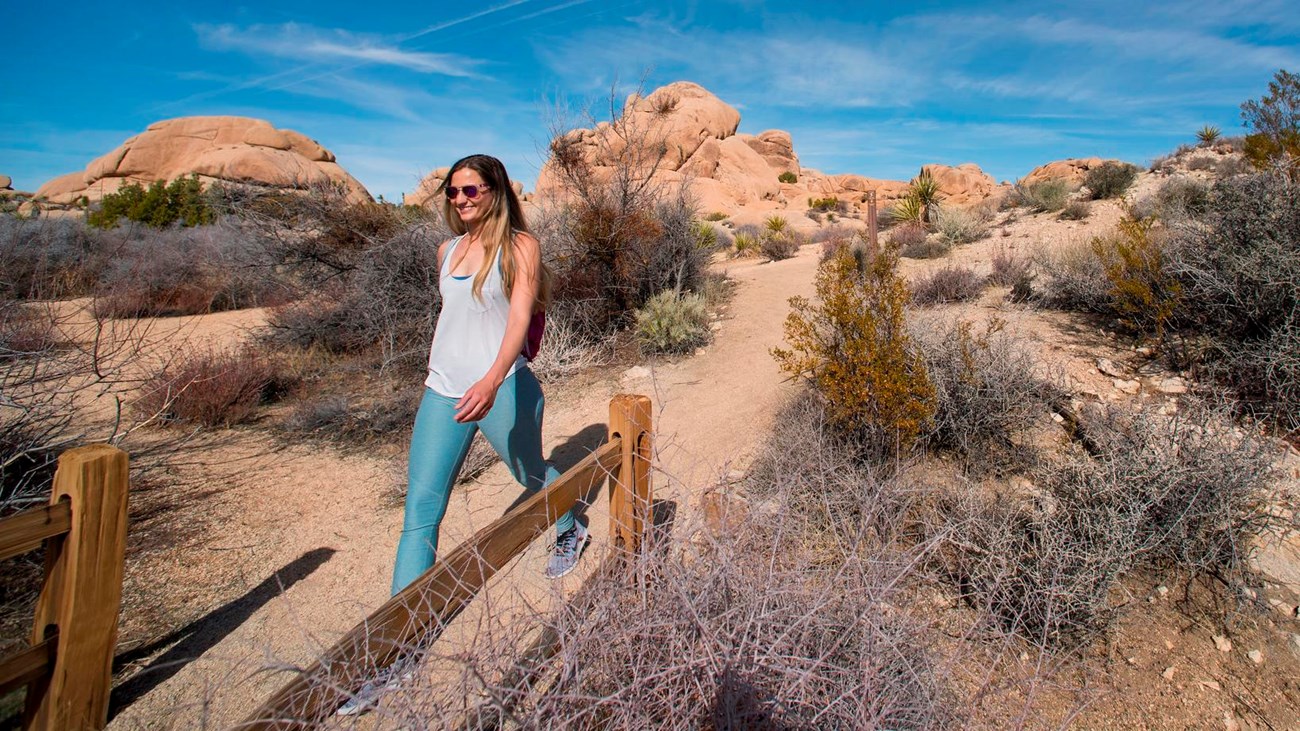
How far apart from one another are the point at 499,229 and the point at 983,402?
9.97 ft

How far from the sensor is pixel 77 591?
4.84 feet

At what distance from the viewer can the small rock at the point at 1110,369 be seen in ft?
13.7

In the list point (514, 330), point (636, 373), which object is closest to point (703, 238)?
point (636, 373)

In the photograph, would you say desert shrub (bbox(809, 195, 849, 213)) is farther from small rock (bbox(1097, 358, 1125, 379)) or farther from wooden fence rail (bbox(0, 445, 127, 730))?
wooden fence rail (bbox(0, 445, 127, 730))

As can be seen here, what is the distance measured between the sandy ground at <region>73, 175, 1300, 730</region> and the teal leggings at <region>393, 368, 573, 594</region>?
0.31 meters

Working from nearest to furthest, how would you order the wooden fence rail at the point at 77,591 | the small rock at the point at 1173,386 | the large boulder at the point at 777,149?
the wooden fence rail at the point at 77,591, the small rock at the point at 1173,386, the large boulder at the point at 777,149

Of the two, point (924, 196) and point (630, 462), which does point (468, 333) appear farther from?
point (924, 196)

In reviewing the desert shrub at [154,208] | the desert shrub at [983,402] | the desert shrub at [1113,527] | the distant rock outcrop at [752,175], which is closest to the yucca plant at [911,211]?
the distant rock outcrop at [752,175]

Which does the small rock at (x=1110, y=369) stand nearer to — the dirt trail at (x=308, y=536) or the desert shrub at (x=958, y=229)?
the dirt trail at (x=308, y=536)

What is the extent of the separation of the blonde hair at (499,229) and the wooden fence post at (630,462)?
1.70ft

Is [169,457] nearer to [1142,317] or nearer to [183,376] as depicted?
[183,376]

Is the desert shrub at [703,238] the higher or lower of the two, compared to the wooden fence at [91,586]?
higher

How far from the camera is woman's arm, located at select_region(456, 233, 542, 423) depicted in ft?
5.89

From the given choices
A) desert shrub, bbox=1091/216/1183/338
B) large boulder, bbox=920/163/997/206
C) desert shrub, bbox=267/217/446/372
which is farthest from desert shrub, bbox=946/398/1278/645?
A: large boulder, bbox=920/163/997/206
